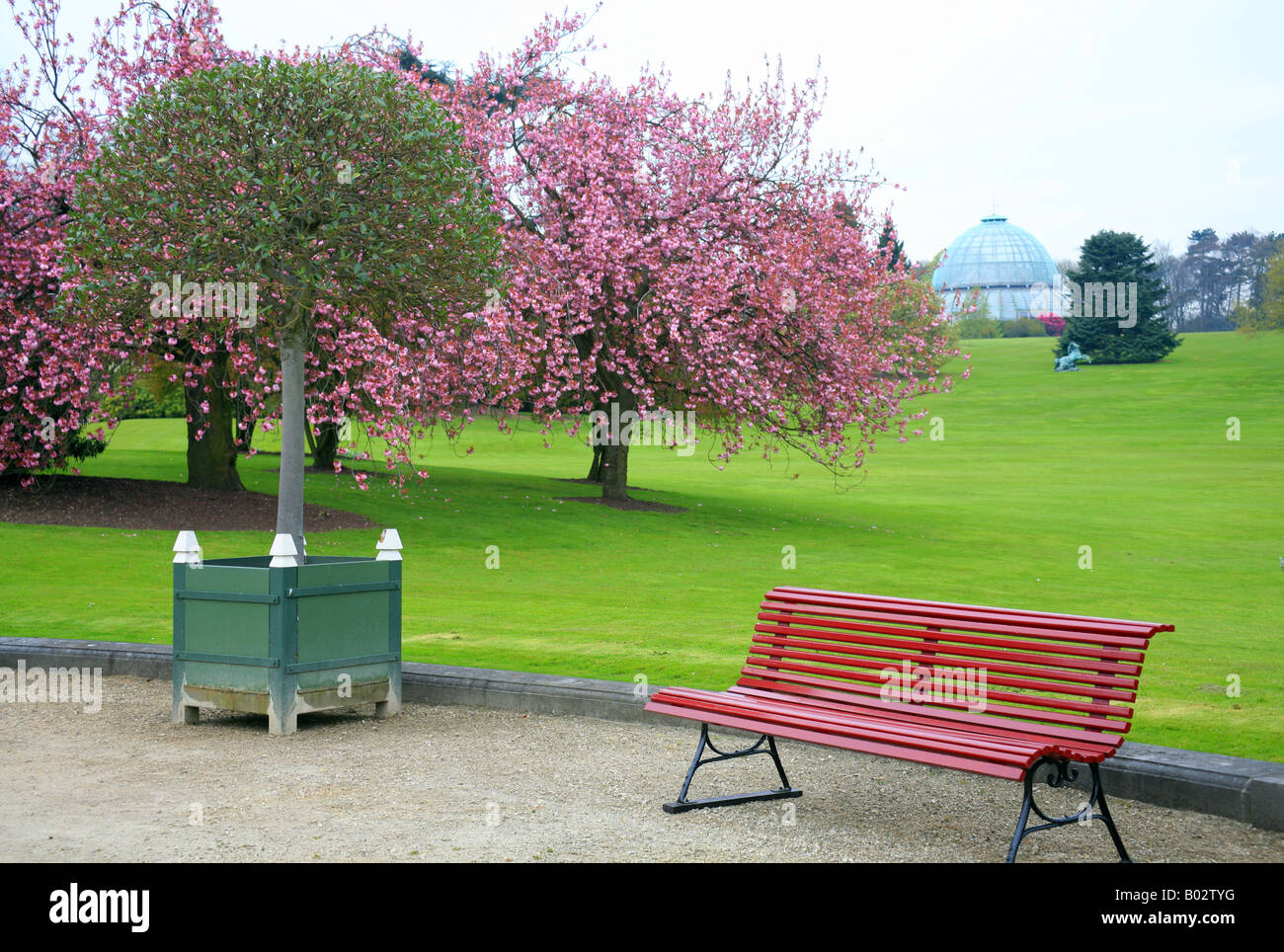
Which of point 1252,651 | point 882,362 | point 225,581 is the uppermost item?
point 882,362

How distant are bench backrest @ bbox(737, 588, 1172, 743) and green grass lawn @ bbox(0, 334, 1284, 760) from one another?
1.91 m

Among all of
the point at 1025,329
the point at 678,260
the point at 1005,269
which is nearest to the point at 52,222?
the point at 678,260

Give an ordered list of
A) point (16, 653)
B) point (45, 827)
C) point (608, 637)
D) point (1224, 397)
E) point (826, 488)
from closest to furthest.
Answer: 1. point (45, 827)
2. point (16, 653)
3. point (608, 637)
4. point (826, 488)
5. point (1224, 397)

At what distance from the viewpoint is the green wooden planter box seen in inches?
298

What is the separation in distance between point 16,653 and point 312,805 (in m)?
4.79

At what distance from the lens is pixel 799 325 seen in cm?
2488

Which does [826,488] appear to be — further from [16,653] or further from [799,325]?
[16,653]

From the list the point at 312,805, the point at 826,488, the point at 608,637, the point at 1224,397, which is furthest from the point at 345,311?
the point at 1224,397

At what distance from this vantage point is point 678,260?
966 inches

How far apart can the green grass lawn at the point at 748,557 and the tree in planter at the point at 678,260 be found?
8.68 ft

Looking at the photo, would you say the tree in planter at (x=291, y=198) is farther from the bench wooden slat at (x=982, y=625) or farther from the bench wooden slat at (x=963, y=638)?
the bench wooden slat at (x=982, y=625)

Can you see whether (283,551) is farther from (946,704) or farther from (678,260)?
(678,260)

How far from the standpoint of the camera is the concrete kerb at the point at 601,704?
5.70 meters

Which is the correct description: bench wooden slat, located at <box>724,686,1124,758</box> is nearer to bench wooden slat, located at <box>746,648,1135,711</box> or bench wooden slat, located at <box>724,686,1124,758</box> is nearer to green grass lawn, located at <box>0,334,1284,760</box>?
bench wooden slat, located at <box>746,648,1135,711</box>
